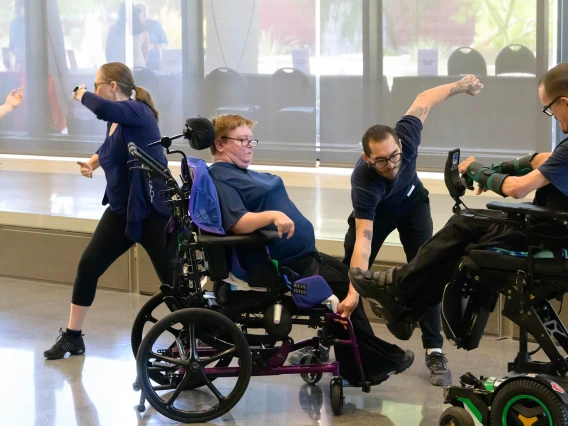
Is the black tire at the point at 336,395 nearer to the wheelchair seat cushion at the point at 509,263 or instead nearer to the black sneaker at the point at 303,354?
the black sneaker at the point at 303,354

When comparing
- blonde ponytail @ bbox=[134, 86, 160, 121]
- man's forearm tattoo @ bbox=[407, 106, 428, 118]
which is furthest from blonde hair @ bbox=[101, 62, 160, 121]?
man's forearm tattoo @ bbox=[407, 106, 428, 118]

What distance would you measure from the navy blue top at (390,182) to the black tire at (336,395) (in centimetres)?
66

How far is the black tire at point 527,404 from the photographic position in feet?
8.96

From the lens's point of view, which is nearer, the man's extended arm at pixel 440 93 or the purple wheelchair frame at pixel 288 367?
the purple wheelchair frame at pixel 288 367

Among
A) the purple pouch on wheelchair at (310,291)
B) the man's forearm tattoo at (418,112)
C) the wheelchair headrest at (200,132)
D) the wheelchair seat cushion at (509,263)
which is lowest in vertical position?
the purple pouch on wheelchair at (310,291)

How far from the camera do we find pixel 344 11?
5.85m

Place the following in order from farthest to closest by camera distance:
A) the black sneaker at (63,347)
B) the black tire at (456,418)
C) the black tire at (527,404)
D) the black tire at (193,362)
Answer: the black sneaker at (63,347)
the black tire at (193,362)
the black tire at (456,418)
the black tire at (527,404)

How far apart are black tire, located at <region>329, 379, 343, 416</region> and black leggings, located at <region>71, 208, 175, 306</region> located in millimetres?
1067

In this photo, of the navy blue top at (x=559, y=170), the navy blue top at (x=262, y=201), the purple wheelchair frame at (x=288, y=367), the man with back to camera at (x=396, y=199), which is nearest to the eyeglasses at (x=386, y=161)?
the man with back to camera at (x=396, y=199)

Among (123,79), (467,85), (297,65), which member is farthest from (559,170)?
(297,65)

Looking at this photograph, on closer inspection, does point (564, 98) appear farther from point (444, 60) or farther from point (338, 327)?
point (444, 60)

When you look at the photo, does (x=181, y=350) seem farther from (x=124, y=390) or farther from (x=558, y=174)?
(x=558, y=174)

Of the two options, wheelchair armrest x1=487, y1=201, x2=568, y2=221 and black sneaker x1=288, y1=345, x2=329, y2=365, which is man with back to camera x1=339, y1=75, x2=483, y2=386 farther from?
wheelchair armrest x1=487, y1=201, x2=568, y2=221

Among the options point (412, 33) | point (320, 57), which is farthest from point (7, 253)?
point (412, 33)
